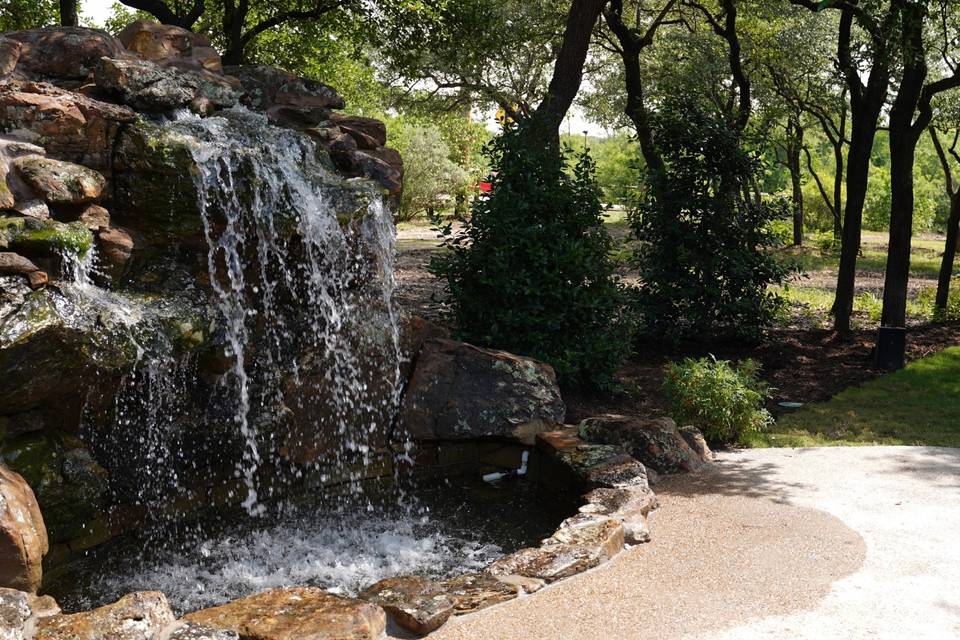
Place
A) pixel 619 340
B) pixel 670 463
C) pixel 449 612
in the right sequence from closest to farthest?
pixel 449 612, pixel 670 463, pixel 619 340

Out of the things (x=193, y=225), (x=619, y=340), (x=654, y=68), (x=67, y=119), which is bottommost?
(x=619, y=340)

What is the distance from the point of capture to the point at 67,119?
636cm

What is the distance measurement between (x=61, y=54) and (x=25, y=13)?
9192mm

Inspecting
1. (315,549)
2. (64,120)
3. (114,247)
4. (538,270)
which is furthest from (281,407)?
(538,270)

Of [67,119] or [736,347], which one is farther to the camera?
[736,347]

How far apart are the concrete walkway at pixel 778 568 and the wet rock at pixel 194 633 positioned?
1025mm

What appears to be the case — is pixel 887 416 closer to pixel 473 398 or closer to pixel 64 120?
pixel 473 398

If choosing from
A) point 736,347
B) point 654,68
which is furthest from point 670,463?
point 654,68

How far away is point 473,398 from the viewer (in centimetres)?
766

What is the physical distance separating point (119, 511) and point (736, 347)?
7.86 meters

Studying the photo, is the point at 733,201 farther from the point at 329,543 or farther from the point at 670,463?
the point at 329,543

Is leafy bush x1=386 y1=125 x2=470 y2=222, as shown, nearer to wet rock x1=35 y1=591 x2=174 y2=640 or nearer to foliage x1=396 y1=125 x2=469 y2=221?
foliage x1=396 y1=125 x2=469 y2=221

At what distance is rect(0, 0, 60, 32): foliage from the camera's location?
48.8 ft

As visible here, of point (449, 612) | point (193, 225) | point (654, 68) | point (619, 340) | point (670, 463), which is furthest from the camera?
point (654, 68)
